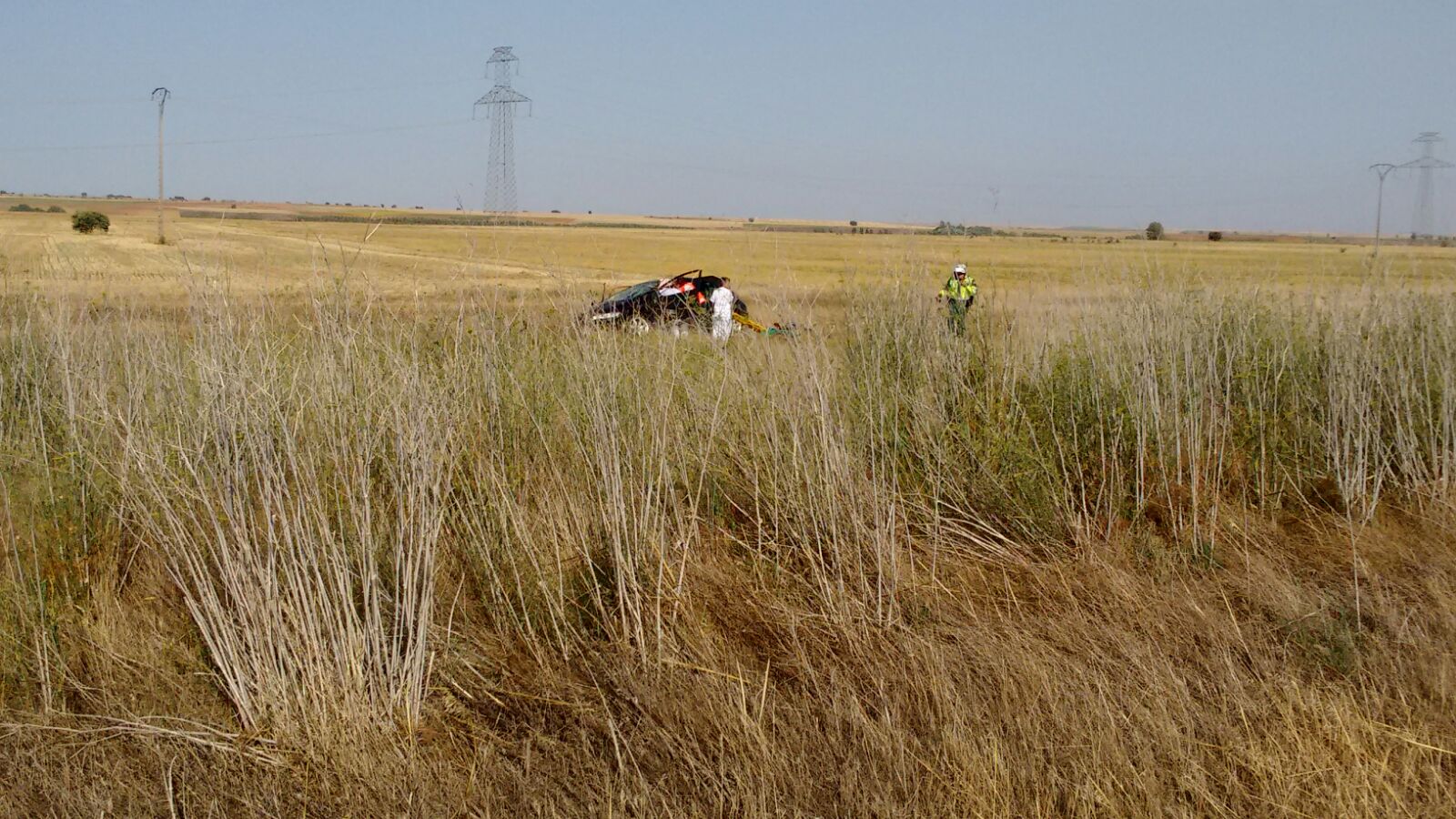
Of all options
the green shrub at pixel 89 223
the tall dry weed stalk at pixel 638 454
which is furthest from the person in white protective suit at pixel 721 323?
the green shrub at pixel 89 223

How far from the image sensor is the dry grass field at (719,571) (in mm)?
3230

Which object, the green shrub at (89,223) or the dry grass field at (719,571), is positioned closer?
the dry grass field at (719,571)

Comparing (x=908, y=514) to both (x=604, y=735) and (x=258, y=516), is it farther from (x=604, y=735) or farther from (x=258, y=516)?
(x=258, y=516)

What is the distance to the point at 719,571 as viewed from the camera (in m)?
4.59

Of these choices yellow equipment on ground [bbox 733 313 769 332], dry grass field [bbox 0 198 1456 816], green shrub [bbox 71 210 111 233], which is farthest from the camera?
green shrub [bbox 71 210 111 233]

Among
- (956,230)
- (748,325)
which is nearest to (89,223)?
(748,325)

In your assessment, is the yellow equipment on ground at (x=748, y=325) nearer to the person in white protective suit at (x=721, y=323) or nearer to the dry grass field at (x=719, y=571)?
the person in white protective suit at (x=721, y=323)

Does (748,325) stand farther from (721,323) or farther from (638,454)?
(638,454)

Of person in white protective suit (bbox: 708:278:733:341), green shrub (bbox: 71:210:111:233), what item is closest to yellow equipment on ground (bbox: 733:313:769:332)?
person in white protective suit (bbox: 708:278:733:341)

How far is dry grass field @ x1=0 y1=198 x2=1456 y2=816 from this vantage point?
323 cm

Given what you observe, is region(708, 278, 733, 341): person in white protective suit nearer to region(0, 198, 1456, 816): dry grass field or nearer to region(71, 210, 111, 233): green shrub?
region(0, 198, 1456, 816): dry grass field

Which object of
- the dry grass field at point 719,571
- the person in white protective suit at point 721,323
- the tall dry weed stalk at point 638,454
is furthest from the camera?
the person in white protective suit at point 721,323

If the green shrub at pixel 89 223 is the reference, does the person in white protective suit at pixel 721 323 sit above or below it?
below

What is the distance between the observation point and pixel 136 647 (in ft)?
13.3
